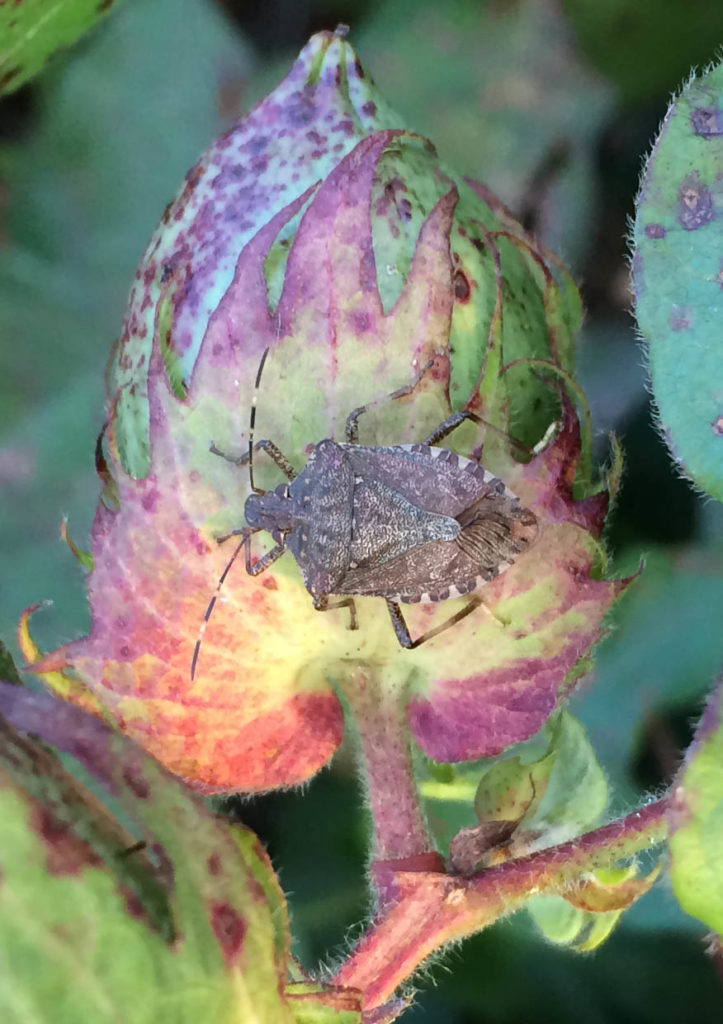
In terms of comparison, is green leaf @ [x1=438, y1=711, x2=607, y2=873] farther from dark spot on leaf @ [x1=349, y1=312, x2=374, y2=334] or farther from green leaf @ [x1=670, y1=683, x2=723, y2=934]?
dark spot on leaf @ [x1=349, y1=312, x2=374, y2=334]

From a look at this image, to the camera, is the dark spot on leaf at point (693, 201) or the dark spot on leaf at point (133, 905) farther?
the dark spot on leaf at point (693, 201)

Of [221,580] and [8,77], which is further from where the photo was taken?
[8,77]

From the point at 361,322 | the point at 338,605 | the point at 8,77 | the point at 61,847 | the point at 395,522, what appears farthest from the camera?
the point at 8,77

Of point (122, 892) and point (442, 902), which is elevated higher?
point (122, 892)

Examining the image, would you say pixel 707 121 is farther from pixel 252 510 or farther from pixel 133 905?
pixel 133 905

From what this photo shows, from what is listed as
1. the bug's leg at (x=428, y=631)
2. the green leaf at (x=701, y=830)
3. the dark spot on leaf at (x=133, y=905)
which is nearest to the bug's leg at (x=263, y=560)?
the bug's leg at (x=428, y=631)

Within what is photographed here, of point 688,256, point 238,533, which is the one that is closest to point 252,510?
point 238,533

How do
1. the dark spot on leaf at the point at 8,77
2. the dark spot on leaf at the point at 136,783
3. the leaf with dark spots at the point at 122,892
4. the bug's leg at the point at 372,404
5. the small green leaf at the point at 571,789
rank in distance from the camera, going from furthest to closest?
the dark spot on leaf at the point at 8,77
the small green leaf at the point at 571,789
the bug's leg at the point at 372,404
the dark spot on leaf at the point at 136,783
the leaf with dark spots at the point at 122,892

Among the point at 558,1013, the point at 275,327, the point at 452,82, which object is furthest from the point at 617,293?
the point at 558,1013

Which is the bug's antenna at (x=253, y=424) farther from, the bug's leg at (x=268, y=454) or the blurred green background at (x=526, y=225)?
the blurred green background at (x=526, y=225)
